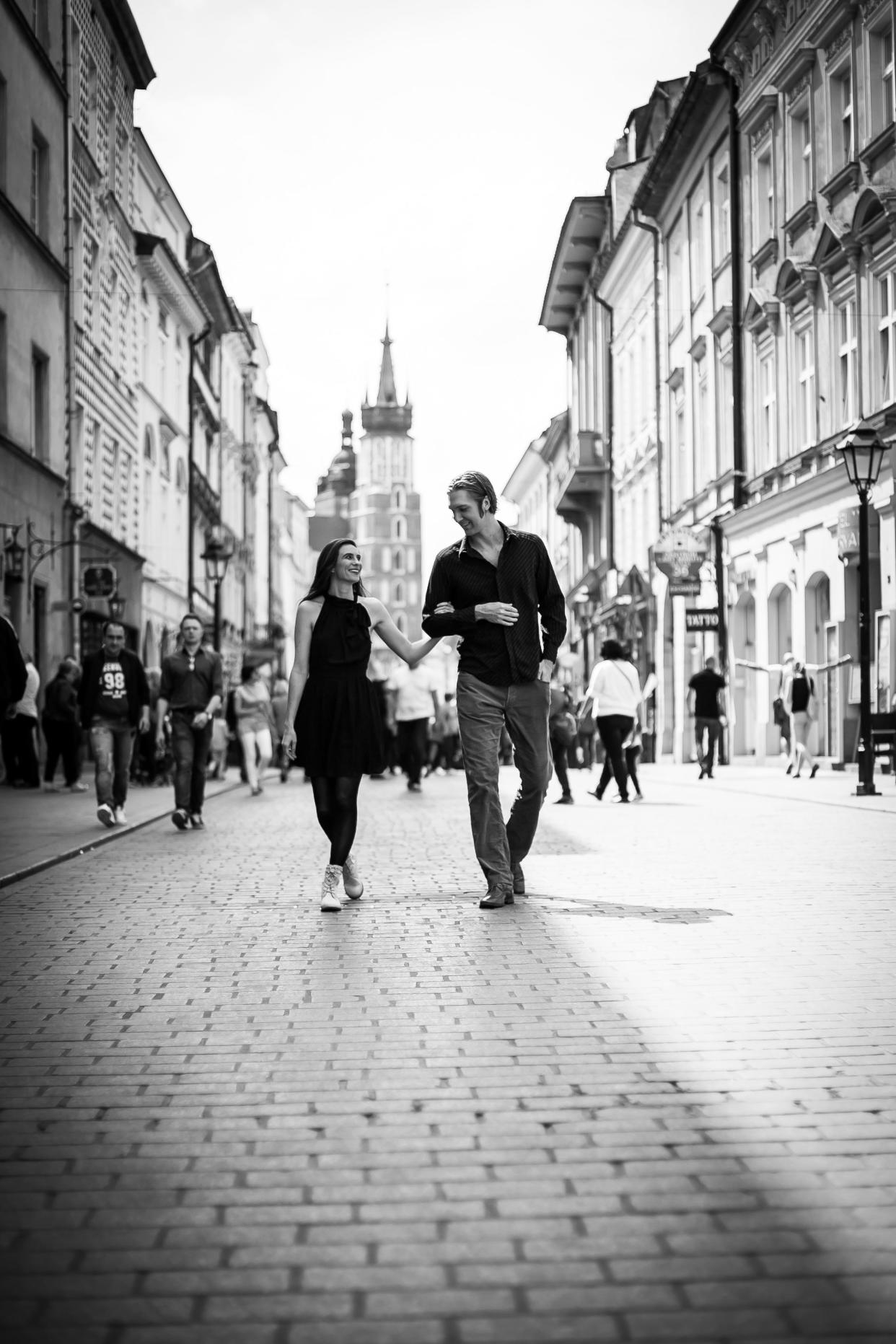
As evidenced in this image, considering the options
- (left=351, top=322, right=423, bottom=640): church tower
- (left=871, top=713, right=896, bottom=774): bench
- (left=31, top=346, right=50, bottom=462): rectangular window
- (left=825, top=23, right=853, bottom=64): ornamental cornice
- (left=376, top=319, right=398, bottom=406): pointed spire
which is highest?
(left=376, top=319, right=398, bottom=406): pointed spire

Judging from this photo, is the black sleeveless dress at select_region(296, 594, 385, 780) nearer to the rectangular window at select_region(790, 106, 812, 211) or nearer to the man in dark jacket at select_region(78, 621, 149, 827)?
the man in dark jacket at select_region(78, 621, 149, 827)

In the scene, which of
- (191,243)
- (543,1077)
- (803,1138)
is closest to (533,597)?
(543,1077)

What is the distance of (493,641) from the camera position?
8.80m

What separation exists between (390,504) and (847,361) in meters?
168

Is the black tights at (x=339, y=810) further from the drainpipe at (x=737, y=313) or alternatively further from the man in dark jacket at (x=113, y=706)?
the drainpipe at (x=737, y=313)

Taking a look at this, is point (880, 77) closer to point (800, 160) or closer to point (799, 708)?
point (800, 160)

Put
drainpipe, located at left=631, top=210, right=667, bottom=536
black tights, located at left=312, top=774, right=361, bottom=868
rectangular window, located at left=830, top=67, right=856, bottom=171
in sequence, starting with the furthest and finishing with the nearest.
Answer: drainpipe, located at left=631, top=210, right=667, bottom=536 < rectangular window, located at left=830, top=67, right=856, bottom=171 < black tights, located at left=312, top=774, right=361, bottom=868

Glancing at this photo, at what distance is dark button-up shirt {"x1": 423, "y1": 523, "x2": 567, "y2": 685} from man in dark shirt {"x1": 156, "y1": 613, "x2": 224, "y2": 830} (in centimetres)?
649

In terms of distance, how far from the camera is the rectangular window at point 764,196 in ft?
98.0

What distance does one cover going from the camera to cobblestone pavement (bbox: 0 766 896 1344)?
3.06 metres

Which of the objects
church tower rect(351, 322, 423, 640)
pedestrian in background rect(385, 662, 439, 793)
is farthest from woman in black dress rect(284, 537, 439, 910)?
church tower rect(351, 322, 423, 640)

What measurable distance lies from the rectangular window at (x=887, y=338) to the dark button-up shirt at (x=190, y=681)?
11995 millimetres

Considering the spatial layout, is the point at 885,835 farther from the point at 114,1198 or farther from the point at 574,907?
the point at 114,1198

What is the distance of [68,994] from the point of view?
623 cm
